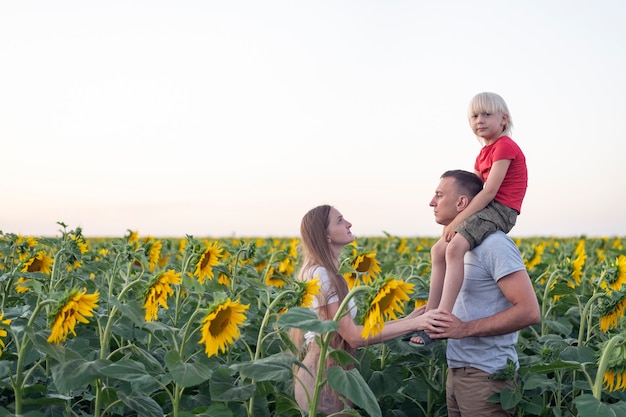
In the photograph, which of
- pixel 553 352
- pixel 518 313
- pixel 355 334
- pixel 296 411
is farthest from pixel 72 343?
pixel 553 352

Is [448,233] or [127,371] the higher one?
[448,233]

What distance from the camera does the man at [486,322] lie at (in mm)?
3775

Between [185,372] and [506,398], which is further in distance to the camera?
[506,398]

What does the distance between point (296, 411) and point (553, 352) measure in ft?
5.21

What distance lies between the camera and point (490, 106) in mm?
5070

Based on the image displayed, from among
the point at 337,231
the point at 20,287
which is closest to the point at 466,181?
the point at 337,231

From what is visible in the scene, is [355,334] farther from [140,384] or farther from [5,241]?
[5,241]

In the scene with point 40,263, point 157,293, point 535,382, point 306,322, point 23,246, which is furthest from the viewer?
point 23,246

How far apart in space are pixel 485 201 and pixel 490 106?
943 millimetres

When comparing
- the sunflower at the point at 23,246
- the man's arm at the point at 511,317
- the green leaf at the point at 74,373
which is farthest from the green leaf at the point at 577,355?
the sunflower at the point at 23,246

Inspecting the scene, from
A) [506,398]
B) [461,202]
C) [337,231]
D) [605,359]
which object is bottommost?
[506,398]

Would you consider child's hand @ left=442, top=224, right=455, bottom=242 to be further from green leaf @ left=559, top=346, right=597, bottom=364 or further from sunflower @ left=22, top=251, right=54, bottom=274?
sunflower @ left=22, top=251, right=54, bottom=274

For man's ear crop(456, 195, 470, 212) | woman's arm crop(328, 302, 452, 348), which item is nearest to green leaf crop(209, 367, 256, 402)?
woman's arm crop(328, 302, 452, 348)

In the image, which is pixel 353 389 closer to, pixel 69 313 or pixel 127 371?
pixel 127 371
